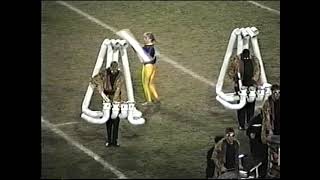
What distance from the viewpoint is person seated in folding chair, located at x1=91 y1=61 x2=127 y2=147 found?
249cm

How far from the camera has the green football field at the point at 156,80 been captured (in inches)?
96.2

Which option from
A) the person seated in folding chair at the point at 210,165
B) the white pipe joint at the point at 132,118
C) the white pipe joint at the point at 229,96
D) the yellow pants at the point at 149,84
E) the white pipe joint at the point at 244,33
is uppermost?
the white pipe joint at the point at 244,33

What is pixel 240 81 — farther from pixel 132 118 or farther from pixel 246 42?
pixel 132 118

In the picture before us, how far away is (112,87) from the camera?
2.50m

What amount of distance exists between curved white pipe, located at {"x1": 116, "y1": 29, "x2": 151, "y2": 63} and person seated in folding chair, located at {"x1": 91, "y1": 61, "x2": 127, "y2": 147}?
9 cm

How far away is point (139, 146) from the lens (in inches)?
97.0

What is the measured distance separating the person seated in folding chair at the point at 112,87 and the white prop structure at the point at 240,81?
13.3 inches

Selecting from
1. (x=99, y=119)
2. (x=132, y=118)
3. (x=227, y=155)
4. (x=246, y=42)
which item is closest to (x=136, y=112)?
(x=132, y=118)

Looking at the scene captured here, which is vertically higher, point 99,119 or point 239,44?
point 239,44

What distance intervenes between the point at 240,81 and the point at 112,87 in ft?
1.47

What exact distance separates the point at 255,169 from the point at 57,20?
86cm

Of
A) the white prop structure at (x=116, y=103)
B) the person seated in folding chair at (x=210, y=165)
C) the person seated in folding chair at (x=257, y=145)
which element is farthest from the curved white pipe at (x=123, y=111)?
the person seated in folding chair at (x=257, y=145)

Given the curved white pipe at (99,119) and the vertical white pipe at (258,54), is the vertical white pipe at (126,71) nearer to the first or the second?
the curved white pipe at (99,119)
